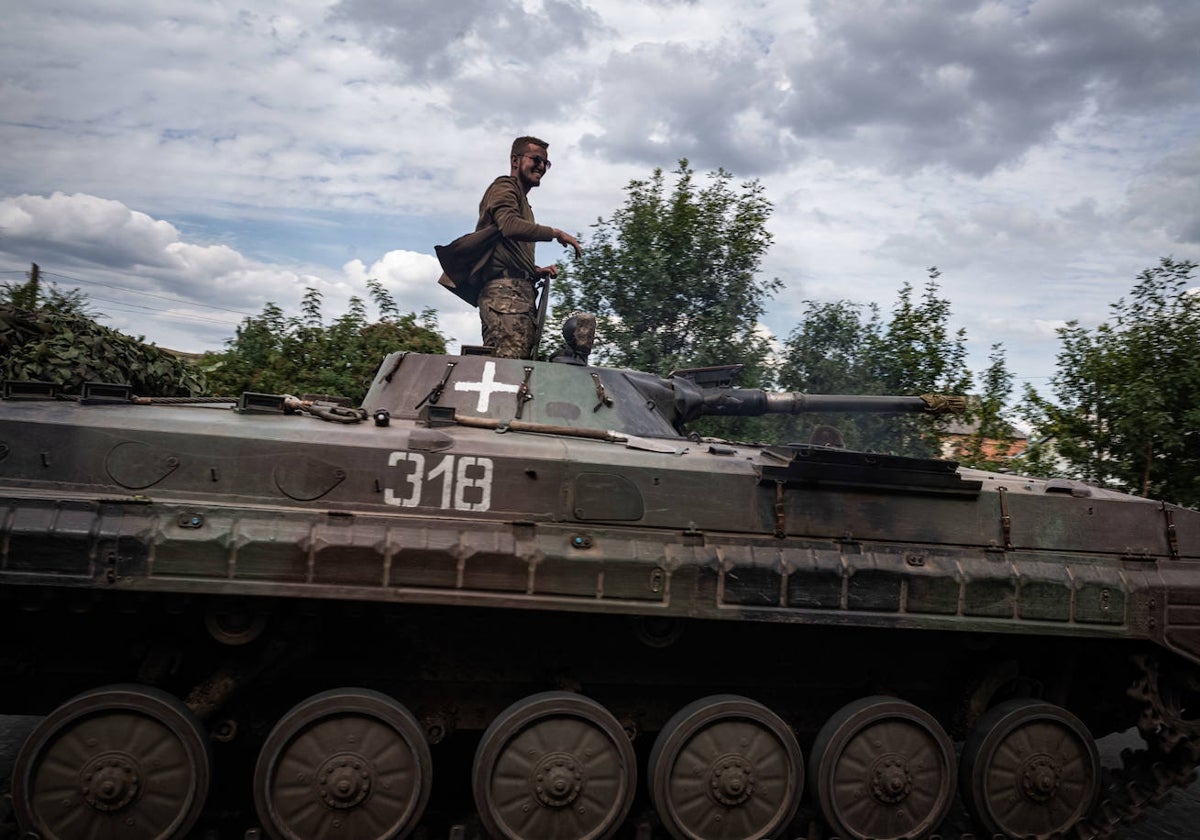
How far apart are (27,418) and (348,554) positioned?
1997mm

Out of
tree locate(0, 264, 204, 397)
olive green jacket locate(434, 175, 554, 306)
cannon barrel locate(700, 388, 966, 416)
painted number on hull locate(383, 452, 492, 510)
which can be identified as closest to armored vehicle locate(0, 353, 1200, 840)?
painted number on hull locate(383, 452, 492, 510)

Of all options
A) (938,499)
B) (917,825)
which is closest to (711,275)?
(938,499)

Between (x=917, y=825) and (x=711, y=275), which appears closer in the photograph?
(x=917, y=825)

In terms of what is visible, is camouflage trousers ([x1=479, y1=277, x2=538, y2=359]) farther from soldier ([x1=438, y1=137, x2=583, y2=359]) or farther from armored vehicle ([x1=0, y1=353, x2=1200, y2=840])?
armored vehicle ([x1=0, y1=353, x2=1200, y2=840])

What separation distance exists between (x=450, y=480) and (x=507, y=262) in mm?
4033

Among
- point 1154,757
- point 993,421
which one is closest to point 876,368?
point 993,421

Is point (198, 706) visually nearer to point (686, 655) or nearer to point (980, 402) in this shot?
point (686, 655)

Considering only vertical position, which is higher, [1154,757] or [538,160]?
[538,160]

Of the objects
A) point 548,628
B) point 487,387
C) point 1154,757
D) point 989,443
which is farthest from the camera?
point 989,443

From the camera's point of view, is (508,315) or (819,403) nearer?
(819,403)

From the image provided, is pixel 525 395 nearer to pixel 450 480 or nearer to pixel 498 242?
pixel 450 480

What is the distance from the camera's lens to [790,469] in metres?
6.23

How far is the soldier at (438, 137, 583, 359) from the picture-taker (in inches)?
370

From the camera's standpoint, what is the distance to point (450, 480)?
595cm
